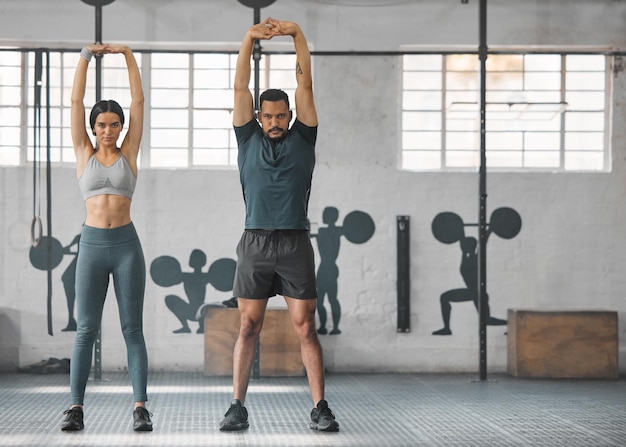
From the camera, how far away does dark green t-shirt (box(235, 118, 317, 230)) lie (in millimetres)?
3945

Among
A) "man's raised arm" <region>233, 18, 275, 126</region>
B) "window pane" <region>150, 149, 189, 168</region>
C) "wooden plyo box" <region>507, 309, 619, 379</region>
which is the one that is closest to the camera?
"man's raised arm" <region>233, 18, 275, 126</region>

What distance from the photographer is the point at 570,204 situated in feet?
24.4

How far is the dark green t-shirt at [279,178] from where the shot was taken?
3.95m

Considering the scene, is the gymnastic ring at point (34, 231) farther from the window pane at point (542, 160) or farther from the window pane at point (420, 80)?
the window pane at point (542, 160)

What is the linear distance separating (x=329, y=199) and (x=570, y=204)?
2024 mm

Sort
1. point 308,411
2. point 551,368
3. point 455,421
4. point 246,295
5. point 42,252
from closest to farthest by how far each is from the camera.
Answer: point 246,295
point 455,421
point 308,411
point 551,368
point 42,252

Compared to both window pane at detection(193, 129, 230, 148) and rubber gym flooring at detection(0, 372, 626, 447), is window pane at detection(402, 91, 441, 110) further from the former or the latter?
rubber gym flooring at detection(0, 372, 626, 447)

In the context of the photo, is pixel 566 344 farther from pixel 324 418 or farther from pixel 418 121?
pixel 324 418

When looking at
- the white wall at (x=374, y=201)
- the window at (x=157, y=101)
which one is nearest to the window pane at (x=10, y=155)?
the window at (x=157, y=101)

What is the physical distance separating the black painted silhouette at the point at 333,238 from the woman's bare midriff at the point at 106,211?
352cm

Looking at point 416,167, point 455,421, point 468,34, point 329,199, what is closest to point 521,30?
point 468,34

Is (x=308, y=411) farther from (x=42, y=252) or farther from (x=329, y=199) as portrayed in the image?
(x=42, y=252)

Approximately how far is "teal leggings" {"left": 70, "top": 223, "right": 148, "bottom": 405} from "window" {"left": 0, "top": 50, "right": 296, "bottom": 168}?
3.57 metres

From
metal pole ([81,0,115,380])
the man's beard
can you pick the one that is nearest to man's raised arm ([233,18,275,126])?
the man's beard
